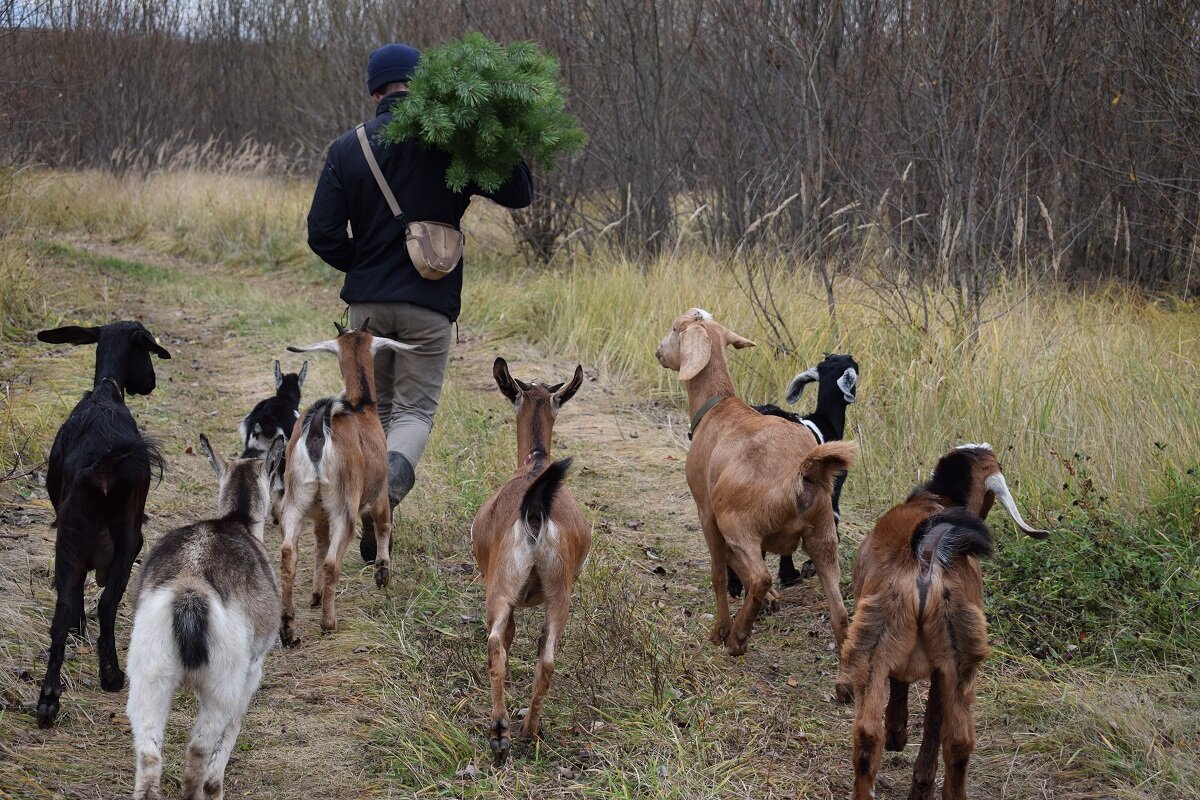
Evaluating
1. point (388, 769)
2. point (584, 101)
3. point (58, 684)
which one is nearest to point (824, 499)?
point (388, 769)

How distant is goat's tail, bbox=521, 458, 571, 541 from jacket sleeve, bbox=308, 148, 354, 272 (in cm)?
277

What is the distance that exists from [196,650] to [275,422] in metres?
3.59

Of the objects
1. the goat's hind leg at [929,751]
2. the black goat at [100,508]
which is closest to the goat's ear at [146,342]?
the black goat at [100,508]

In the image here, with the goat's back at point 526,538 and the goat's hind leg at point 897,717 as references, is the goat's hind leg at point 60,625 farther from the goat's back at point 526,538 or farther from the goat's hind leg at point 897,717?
the goat's hind leg at point 897,717

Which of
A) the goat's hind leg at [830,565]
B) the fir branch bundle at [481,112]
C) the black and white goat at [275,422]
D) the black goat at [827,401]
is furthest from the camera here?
the black and white goat at [275,422]

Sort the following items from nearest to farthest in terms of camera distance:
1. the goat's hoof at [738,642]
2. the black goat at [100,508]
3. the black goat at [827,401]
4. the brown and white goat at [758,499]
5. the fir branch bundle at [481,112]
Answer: the black goat at [100,508]
the brown and white goat at [758,499]
the goat's hoof at [738,642]
the fir branch bundle at [481,112]
the black goat at [827,401]

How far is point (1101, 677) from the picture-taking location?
506 centimetres

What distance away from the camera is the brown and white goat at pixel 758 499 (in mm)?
5168

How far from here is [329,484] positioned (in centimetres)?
571

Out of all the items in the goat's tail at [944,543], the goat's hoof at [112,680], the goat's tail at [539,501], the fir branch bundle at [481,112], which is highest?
the fir branch bundle at [481,112]

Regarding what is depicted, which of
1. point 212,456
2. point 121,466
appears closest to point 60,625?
point 121,466

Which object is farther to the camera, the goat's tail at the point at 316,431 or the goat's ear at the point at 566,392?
the goat's tail at the point at 316,431

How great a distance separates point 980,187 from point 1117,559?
16.4 feet

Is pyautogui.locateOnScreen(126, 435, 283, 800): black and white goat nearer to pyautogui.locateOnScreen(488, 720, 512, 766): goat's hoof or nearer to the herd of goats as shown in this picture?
the herd of goats
